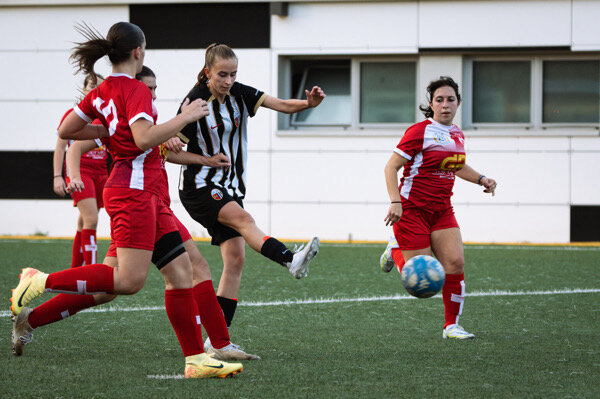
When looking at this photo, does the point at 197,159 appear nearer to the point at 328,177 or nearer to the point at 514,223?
the point at 328,177

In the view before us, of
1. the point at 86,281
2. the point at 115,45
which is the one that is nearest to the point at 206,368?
the point at 86,281

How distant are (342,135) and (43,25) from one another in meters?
5.91

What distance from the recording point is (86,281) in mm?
4602

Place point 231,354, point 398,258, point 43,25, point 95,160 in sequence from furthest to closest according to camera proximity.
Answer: point 43,25 < point 95,160 < point 398,258 < point 231,354

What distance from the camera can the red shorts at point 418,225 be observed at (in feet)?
21.0

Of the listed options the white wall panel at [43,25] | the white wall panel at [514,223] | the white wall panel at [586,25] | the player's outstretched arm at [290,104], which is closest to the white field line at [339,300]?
the player's outstretched arm at [290,104]

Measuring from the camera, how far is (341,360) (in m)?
5.20

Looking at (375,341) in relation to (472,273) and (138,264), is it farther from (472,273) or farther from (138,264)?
(472,273)

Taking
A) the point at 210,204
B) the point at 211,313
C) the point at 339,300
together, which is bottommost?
the point at 339,300

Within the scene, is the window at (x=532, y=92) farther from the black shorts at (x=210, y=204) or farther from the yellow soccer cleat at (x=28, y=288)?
the yellow soccer cleat at (x=28, y=288)

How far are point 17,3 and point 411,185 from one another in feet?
39.8

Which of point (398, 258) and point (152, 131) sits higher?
point (152, 131)

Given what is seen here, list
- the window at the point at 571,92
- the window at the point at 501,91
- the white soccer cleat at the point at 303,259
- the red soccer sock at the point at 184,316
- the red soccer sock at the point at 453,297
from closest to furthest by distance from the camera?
1. the red soccer sock at the point at 184,316
2. the white soccer cleat at the point at 303,259
3. the red soccer sock at the point at 453,297
4. the window at the point at 571,92
5. the window at the point at 501,91

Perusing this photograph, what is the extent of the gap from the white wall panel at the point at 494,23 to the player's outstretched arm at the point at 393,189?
30.3ft
